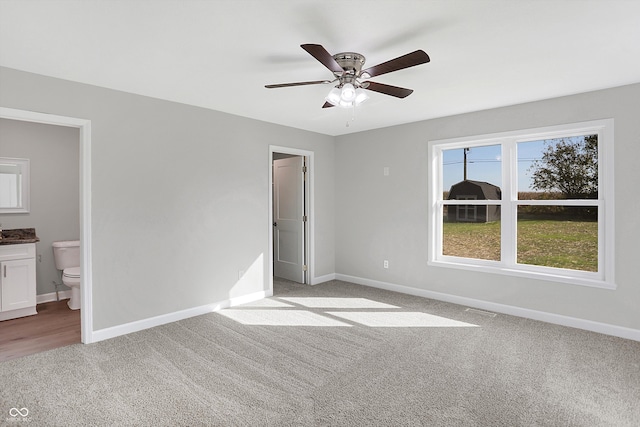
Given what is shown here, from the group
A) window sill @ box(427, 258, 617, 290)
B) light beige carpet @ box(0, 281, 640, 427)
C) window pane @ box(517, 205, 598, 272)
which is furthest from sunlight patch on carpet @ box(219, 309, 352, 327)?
window pane @ box(517, 205, 598, 272)

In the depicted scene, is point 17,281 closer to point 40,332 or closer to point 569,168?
point 40,332

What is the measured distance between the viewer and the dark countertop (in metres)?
4.00

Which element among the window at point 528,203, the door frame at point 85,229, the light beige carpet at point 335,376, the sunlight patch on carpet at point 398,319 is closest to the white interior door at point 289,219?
the sunlight patch on carpet at point 398,319

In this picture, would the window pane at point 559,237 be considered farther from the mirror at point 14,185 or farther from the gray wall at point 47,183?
the mirror at point 14,185

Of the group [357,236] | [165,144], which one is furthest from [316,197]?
[165,144]

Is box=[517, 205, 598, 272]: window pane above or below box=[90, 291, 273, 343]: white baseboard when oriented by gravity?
above

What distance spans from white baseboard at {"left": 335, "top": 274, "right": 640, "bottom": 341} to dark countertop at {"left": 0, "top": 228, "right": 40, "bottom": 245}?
4.39 meters

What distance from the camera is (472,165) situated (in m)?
4.55

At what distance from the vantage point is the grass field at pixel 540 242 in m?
3.81

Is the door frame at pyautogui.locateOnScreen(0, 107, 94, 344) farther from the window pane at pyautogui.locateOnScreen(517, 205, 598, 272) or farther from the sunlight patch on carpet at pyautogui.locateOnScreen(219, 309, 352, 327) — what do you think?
the window pane at pyautogui.locateOnScreen(517, 205, 598, 272)

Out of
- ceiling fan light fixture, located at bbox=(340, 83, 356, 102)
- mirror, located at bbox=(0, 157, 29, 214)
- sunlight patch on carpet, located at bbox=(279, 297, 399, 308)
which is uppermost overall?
ceiling fan light fixture, located at bbox=(340, 83, 356, 102)

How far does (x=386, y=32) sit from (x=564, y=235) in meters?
3.15

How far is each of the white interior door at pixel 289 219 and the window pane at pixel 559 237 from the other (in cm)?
304

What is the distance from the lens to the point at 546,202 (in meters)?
3.97
